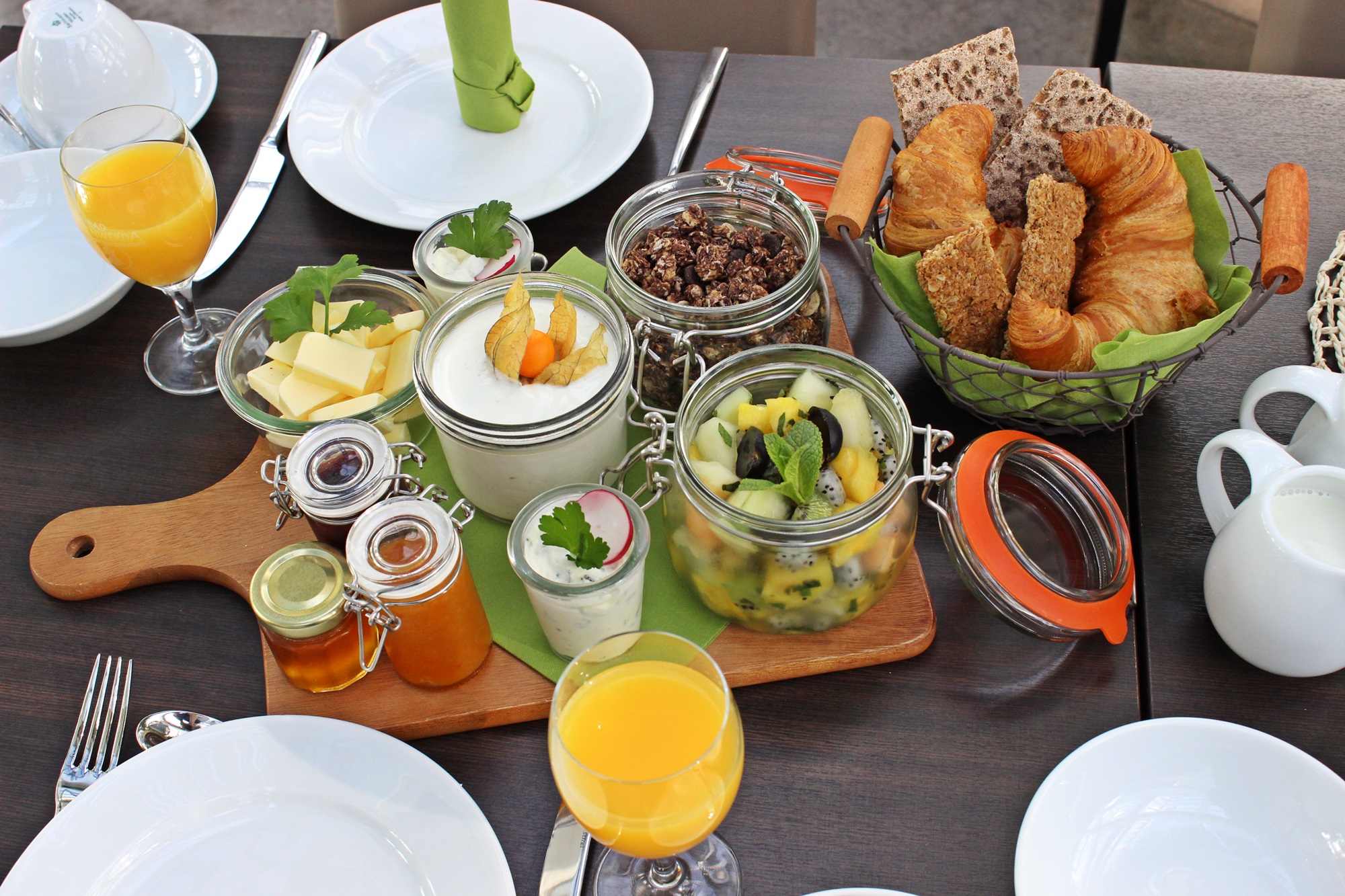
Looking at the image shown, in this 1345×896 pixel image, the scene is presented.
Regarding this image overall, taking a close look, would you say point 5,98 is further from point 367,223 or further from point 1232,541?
point 1232,541

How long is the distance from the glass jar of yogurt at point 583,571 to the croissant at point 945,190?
0.48 m

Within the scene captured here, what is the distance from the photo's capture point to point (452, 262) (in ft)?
3.82

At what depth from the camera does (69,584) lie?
102cm

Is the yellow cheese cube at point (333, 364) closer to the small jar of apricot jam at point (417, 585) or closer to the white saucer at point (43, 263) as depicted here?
the small jar of apricot jam at point (417, 585)

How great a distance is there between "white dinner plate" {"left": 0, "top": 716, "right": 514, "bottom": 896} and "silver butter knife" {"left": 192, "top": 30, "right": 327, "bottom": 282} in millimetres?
730

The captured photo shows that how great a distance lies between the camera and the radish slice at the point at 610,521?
863 millimetres

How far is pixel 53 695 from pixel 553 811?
1.76 feet

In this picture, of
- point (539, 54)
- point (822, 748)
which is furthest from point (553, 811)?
point (539, 54)

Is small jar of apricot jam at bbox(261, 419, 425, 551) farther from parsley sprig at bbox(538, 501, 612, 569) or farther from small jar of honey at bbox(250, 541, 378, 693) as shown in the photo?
parsley sprig at bbox(538, 501, 612, 569)

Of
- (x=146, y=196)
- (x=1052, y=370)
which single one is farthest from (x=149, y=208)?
(x=1052, y=370)

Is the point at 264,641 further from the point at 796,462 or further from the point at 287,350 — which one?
the point at 796,462

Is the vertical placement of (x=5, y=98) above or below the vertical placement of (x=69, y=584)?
above

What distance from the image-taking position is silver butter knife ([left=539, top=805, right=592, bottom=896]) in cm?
81

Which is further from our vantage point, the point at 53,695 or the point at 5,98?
the point at 5,98
